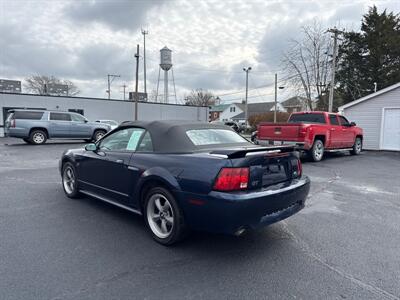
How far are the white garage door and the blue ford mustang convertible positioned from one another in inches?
570

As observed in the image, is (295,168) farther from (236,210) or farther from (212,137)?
(236,210)

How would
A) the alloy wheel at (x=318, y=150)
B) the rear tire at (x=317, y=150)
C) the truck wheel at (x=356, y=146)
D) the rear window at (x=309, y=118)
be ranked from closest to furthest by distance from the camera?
1. the rear tire at (x=317, y=150)
2. the alloy wheel at (x=318, y=150)
3. the rear window at (x=309, y=118)
4. the truck wheel at (x=356, y=146)

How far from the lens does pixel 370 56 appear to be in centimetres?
3156

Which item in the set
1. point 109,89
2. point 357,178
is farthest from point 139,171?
point 109,89

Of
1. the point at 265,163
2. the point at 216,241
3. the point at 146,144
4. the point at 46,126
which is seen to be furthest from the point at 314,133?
the point at 46,126

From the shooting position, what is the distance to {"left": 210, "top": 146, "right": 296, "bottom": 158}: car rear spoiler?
9.95 feet

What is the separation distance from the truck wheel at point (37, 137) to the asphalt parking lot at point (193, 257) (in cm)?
1177

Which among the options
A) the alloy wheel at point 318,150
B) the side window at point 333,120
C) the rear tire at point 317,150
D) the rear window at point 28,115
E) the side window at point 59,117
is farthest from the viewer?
the side window at point 59,117

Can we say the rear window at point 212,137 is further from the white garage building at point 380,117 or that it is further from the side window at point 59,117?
the white garage building at point 380,117

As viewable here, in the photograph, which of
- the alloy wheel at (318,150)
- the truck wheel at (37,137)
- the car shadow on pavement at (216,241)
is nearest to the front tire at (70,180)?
the car shadow on pavement at (216,241)

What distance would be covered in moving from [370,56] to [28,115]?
33.4 m

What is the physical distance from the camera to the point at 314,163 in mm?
10281

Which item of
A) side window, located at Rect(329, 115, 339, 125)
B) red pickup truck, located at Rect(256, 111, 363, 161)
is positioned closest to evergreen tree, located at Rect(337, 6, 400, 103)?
red pickup truck, located at Rect(256, 111, 363, 161)

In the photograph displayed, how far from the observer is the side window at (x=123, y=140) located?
4.10 metres
